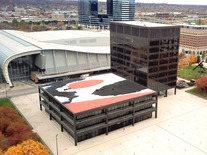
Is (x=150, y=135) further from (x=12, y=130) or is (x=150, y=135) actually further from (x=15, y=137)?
(x=12, y=130)

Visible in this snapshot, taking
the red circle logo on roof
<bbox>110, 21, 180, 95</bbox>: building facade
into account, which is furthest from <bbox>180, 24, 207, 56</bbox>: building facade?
the red circle logo on roof

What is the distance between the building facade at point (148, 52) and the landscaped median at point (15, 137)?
3735 centimetres

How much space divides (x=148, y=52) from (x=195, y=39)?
313 ft

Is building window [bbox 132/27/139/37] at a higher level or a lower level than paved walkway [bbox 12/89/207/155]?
higher

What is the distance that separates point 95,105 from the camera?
52.2m

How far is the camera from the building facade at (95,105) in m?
51.0

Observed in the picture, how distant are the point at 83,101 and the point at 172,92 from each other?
130 feet

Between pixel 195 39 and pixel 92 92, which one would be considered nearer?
pixel 92 92

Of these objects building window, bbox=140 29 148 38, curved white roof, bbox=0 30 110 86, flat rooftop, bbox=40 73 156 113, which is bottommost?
flat rooftop, bbox=40 73 156 113

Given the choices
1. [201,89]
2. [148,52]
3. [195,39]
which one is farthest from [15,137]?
[195,39]

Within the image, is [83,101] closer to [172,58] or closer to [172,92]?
[172,58]

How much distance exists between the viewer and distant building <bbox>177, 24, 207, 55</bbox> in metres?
147

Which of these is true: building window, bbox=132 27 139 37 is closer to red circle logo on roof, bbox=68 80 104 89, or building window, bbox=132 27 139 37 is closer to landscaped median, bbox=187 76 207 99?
red circle logo on roof, bbox=68 80 104 89

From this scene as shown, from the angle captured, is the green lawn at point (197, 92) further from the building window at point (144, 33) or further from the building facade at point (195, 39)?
the building facade at point (195, 39)
